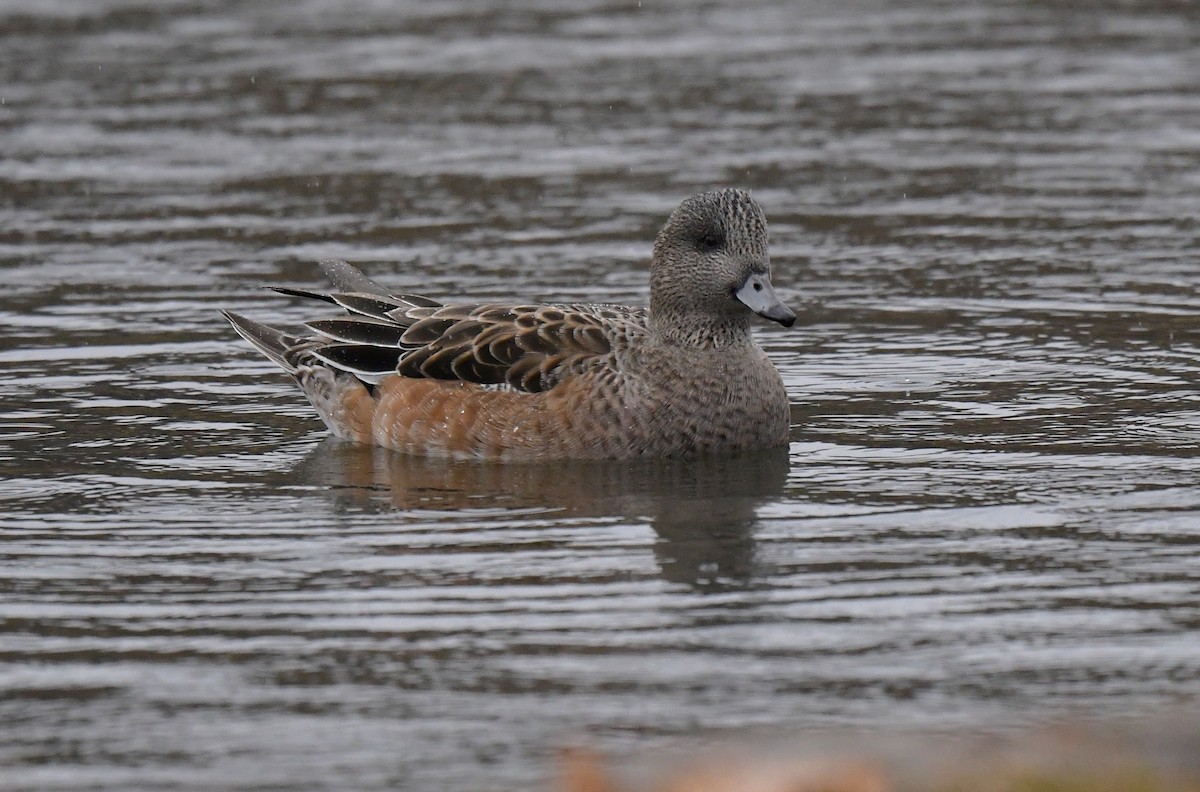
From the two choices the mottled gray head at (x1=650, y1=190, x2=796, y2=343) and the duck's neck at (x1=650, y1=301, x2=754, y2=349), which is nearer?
the mottled gray head at (x1=650, y1=190, x2=796, y2=343)

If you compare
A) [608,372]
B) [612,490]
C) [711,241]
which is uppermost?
[711,241]

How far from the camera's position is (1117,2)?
2002 cm

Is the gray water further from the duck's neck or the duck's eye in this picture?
the duck's eye

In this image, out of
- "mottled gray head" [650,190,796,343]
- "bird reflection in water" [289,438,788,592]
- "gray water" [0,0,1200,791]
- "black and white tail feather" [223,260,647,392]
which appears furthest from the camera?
"black and white tail feather" [223,260,647,392]

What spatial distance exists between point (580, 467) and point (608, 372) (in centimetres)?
47

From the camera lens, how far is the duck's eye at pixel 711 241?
9766 mm

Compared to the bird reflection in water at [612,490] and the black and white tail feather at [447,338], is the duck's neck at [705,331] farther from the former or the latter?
the bird reflection in water at [612,490]

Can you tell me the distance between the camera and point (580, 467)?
9.60 metres

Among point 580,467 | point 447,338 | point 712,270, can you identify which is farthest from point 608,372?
point 447,338

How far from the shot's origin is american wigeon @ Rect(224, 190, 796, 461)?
31.8 feet

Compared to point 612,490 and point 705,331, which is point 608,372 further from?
point 612,490

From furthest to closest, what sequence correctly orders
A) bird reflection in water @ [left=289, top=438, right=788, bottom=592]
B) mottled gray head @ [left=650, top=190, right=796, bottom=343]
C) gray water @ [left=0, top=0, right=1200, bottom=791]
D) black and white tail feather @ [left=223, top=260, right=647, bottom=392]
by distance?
1. black and white tail feather @ [left=223, top=260, right=647, bottom=392]
2. mottled gray head @ [left=650, top=190, right=796, bottom=343]
3. bird reflection in water @ [left=289, top=438, right=788, bottom=592]
4. gray water @ [left=0, top=0, right=1200, bottom=791]

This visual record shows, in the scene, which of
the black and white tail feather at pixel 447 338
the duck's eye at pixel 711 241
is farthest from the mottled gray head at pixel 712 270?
the black and white tail feather at pixel 447 338

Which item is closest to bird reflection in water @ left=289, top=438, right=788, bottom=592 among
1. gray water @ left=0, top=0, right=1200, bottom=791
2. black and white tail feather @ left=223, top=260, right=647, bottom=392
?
gray water @ left=0, top=0, right=1200, bottom=791
